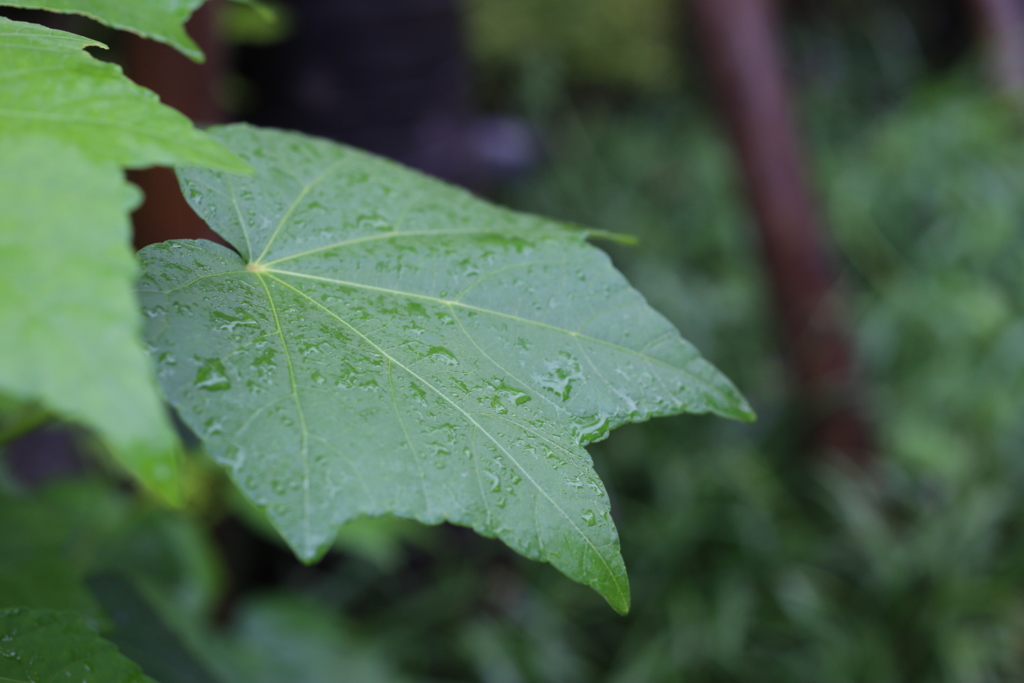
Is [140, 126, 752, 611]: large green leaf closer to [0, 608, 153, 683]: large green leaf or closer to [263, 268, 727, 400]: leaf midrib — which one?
[263, 268, 727, 400]: leaf midrib

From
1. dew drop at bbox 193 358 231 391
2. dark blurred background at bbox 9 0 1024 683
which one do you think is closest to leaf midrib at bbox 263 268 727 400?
dew drop at bbox 193 358 231 391

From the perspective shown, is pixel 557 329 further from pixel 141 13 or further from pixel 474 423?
pixel 141 13

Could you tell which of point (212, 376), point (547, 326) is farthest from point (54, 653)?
point (547, 326)

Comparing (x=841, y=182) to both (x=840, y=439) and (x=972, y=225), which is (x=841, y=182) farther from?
(x=840, y=439)

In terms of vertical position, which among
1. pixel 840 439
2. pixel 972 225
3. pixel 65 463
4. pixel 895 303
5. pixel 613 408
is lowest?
pixel 65 463

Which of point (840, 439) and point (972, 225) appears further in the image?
point (972, 225)

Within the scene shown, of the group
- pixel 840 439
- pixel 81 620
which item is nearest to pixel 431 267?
pixel 81 620
